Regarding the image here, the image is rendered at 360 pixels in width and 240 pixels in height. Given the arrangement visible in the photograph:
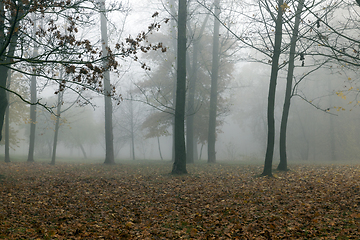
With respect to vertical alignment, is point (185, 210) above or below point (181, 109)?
below

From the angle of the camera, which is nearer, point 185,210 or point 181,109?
point 185,210

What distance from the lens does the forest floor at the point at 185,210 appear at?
499 centimetres

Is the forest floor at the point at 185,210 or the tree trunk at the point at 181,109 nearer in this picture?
the forest floor at the point at 185,210

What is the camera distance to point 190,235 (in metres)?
5.00

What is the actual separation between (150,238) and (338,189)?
17.0 ft

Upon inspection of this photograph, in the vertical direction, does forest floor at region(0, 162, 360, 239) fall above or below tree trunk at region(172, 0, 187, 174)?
below

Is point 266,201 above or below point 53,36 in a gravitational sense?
below

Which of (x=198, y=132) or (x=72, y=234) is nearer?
(x=72, y=234)

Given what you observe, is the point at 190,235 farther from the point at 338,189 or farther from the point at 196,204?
Result: the point at 338,189

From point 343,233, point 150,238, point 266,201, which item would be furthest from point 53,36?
point 343,233

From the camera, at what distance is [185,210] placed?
248 inches

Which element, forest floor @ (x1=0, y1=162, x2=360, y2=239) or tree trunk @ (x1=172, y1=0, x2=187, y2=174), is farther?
tree trunk @ (x1=172, y1=0, x2=187, y2=174)

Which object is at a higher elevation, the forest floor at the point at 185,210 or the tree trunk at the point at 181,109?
the tree trunk at the point at 181,109

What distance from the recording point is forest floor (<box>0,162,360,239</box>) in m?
4.99
